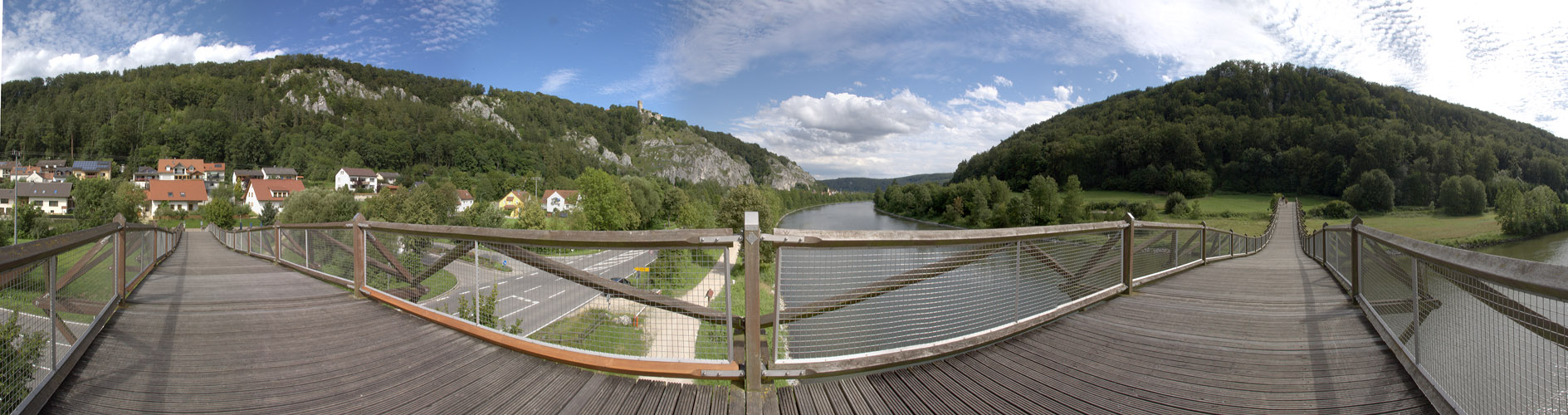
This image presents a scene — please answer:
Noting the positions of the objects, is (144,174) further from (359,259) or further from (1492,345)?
(1492,345)

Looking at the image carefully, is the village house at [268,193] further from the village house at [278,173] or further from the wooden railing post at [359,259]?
the wooden railing post at [359,259]

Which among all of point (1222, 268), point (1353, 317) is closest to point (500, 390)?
point (1353, 317)

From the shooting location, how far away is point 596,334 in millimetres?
3461

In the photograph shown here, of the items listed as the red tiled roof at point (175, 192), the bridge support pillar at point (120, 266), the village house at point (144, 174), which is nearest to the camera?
the bridge support pillar at point (120, 266)

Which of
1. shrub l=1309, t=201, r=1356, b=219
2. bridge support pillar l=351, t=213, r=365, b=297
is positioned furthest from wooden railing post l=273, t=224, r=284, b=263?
shrub l=1309, t=201, r=1356, b=219

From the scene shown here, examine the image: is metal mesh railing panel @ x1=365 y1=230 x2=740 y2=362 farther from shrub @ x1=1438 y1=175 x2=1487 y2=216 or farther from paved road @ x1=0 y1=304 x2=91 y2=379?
shrub @ x1=1438 y1=175 x2=1487 y2=216

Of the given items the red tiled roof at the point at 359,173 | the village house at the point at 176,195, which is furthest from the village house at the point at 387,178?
the village house at the point at 176,195

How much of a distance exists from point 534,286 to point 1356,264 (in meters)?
8.34

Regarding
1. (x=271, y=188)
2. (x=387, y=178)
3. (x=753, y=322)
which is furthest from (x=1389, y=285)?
(x=387, y=178)

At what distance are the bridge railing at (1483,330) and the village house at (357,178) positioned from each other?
129 meters

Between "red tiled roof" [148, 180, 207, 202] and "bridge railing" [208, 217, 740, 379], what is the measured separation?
105507 millimetres

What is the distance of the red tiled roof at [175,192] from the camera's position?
72.2m

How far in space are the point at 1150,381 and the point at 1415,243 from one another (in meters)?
2.04

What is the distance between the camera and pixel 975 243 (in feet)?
12.4
